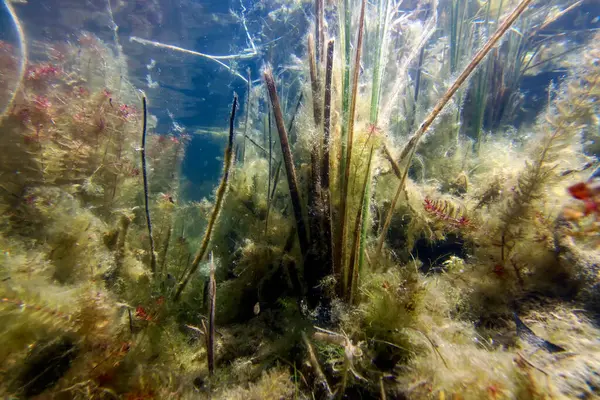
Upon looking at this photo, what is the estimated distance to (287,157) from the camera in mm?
1982

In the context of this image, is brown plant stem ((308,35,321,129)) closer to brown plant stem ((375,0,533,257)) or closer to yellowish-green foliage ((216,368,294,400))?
brown plant stem ((375,0,533,257))

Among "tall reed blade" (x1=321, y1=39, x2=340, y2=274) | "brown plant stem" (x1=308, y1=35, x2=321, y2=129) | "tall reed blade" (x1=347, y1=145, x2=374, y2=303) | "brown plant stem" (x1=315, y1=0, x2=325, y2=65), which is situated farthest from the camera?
"brown plant stem" (x1=315, y1=0, x2=325, y2=65)

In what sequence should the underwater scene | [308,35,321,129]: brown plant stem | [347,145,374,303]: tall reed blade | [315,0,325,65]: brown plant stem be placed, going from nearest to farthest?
the underwater scene
[347,145,374,303]: tall reed blade
[308,35,321,129]: brown plant stem
[315,0,325,65]: brown plant stem

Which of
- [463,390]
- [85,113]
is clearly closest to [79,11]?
[85,113]

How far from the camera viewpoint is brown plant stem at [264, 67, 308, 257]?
6.23 ft

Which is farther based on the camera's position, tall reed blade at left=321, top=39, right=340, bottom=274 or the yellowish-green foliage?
tall reed blade at left=321, top=39, right=340, bottom=274

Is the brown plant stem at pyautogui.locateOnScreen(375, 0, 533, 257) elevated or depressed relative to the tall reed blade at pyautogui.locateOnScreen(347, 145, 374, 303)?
elevated

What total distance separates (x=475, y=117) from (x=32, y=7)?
2239 cm

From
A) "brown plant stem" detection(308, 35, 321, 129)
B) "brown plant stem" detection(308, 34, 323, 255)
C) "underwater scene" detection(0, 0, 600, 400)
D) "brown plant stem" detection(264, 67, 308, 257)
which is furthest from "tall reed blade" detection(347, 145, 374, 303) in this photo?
"brown plant stem" detection(308, 35, 321, 129)

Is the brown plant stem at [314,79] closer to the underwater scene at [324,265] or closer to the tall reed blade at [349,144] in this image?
the underwater scene at [324,265]

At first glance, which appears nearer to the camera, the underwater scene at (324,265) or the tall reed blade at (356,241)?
the underwater scene at (324,265)

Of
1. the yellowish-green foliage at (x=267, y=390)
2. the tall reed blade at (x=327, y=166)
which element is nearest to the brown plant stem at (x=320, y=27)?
the tall reed blade at (x=327, y=166)

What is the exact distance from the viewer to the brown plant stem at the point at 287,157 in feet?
6.23

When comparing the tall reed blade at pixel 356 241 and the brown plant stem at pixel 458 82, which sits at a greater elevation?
the brown plant stem at pixel 458 82
